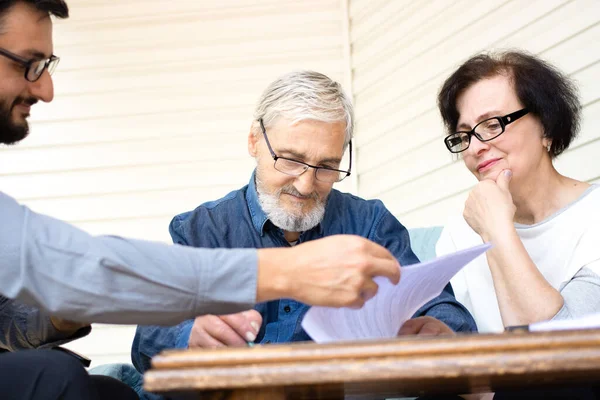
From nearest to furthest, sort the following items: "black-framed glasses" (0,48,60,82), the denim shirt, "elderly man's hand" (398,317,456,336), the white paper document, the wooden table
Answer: the wooden table
the white paper document
"black-framed glasses" (0,48,60,82)
"elderly man's hand" (398,317,456,336)
the denim shirt

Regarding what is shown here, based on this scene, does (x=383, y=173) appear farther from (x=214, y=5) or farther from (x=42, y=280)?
(x=42, y=280)

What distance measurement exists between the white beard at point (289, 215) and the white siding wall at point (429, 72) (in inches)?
47.1

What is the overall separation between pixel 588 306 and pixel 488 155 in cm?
58

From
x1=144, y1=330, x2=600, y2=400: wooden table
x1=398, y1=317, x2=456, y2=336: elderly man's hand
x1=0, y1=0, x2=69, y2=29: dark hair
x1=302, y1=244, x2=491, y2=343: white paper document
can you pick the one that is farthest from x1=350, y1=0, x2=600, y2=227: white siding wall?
x1=144, y1=330, x2=600, y2=400: wooden table

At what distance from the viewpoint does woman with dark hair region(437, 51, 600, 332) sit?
Result: 2.23 meters

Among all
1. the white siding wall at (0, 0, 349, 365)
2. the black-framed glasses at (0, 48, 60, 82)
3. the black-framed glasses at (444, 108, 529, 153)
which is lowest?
the white siding wall at (0, 0, 349, 365)

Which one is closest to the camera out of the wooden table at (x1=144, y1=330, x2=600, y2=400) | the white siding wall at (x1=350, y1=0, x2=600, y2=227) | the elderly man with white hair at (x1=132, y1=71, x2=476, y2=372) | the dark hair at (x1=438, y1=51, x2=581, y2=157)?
the wooden table at (x1=144, y1=330, x2=600, y2=400)

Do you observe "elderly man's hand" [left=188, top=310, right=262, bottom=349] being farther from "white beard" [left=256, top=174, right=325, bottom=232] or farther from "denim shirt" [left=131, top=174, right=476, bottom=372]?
"white beard" [left=256, top=174, right=325, bottom=232]

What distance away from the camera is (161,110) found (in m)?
4.27

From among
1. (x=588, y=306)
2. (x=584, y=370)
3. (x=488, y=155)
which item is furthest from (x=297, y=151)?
(x=584, y=370)

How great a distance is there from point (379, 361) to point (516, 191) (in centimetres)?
158

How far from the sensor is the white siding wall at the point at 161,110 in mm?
4192

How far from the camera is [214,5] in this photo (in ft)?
14.2

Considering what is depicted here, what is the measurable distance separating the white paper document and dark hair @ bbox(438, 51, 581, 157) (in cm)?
112
